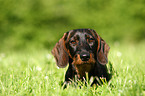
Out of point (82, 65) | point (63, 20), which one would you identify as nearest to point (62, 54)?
point (82, 65)

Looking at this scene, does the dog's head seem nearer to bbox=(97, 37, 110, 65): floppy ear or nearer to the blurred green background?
bbox=(97, 37, 110, 65): floppy ear

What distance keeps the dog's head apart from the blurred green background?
1185 centimetres

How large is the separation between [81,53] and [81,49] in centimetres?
14

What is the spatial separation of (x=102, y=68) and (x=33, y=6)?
538 inches

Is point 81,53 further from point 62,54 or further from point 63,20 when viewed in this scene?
point 63,20

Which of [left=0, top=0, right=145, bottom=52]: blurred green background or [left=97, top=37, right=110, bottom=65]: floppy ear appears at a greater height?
[left=0, top=0, right=145, bottom=52]: blurred green background

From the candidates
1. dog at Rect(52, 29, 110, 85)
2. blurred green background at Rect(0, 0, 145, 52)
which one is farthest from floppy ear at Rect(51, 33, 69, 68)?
blurred green background at Rect(0, 0, 145, 52)

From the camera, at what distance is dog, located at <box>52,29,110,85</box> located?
11.2ft

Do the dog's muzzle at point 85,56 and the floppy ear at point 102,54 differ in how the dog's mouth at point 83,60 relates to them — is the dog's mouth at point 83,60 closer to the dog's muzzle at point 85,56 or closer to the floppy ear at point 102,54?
the dog's muzzle at point 85,56

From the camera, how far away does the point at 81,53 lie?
10.7ft

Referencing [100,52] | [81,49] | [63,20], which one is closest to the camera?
[81,49]

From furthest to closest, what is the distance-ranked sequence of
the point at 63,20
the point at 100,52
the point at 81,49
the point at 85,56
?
1. the point at 63,20
2. the point at 100,52
3. the point at 81,49
4. the point at 85,56

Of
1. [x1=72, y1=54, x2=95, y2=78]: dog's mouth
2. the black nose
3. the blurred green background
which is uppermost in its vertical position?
the blurred green background

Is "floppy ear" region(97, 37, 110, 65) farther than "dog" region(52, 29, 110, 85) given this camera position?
Yes
